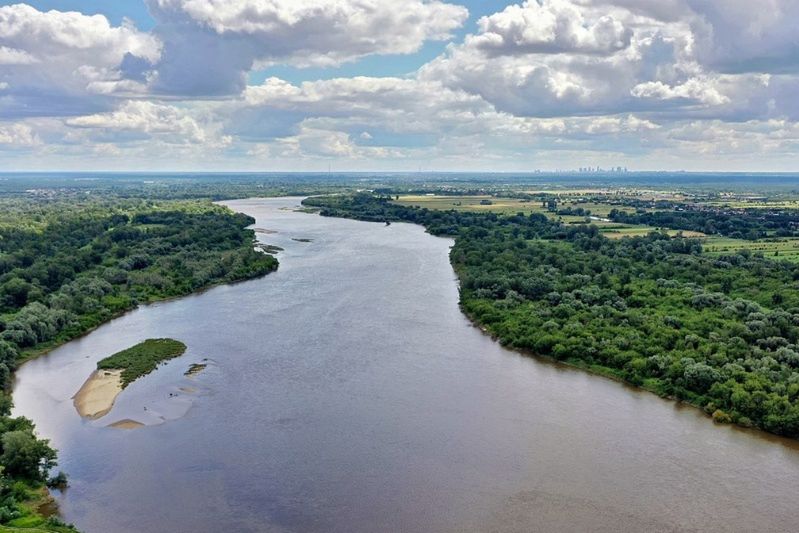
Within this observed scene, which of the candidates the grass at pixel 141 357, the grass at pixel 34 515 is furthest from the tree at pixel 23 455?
the grass at pixel 141 357

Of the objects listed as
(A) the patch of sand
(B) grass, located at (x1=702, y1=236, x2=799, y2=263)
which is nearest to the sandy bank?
(A) the patch of sand

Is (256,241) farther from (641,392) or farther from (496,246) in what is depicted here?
(641,392)

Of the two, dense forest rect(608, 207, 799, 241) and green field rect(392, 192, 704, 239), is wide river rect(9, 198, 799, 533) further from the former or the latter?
dense forest rect(608, 207, 799, 241)

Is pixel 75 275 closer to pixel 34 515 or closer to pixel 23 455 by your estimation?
pixel 23 455

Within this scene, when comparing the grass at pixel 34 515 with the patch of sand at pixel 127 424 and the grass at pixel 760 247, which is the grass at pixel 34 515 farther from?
the grass at pixel 760 247

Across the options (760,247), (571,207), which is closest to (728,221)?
(760,247)
